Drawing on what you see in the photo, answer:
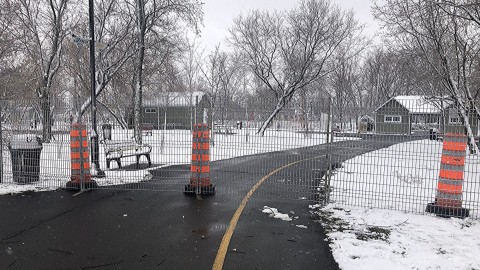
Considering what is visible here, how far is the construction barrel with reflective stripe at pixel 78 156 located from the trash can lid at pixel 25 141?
127 centimetres

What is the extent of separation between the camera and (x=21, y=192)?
724 cm

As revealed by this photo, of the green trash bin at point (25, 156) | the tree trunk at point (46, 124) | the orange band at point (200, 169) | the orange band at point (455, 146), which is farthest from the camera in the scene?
the green trash bin at point (25, 156)

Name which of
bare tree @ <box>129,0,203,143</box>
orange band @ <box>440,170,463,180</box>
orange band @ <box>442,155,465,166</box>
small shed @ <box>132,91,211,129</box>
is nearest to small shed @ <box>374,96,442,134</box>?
orange band @ <box>442,155,465,166</box>

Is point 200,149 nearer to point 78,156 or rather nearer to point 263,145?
point 263,145

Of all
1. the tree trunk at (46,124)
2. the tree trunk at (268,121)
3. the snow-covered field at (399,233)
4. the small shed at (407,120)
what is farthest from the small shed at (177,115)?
the small shed at (407,120)

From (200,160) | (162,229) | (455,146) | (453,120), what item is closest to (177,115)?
(200,160)

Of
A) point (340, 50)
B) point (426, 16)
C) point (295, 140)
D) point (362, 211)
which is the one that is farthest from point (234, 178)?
point (340, 50)

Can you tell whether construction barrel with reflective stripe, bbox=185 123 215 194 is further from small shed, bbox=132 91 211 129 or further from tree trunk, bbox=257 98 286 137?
tree trunk, bbox=257 98 286 137

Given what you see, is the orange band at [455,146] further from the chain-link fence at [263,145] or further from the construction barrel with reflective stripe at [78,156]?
the construction barrel with reflective stripe at [78,156]

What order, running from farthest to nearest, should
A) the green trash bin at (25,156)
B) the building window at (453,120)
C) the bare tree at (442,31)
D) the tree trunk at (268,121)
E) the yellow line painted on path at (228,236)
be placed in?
the bare tree at (442,31) < the green trash bin at (25,156) < the tree trunk at (268,121) < the building window at (453,120) < the yellow line painted on path at (228,236)

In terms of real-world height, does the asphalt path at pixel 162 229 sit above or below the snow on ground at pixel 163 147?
below

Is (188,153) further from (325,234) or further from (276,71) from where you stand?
(276,71)

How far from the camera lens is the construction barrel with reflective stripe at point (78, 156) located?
24.0 feet

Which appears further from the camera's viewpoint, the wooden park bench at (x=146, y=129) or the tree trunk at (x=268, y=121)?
the wooden park bench at (x=146, y=129)
